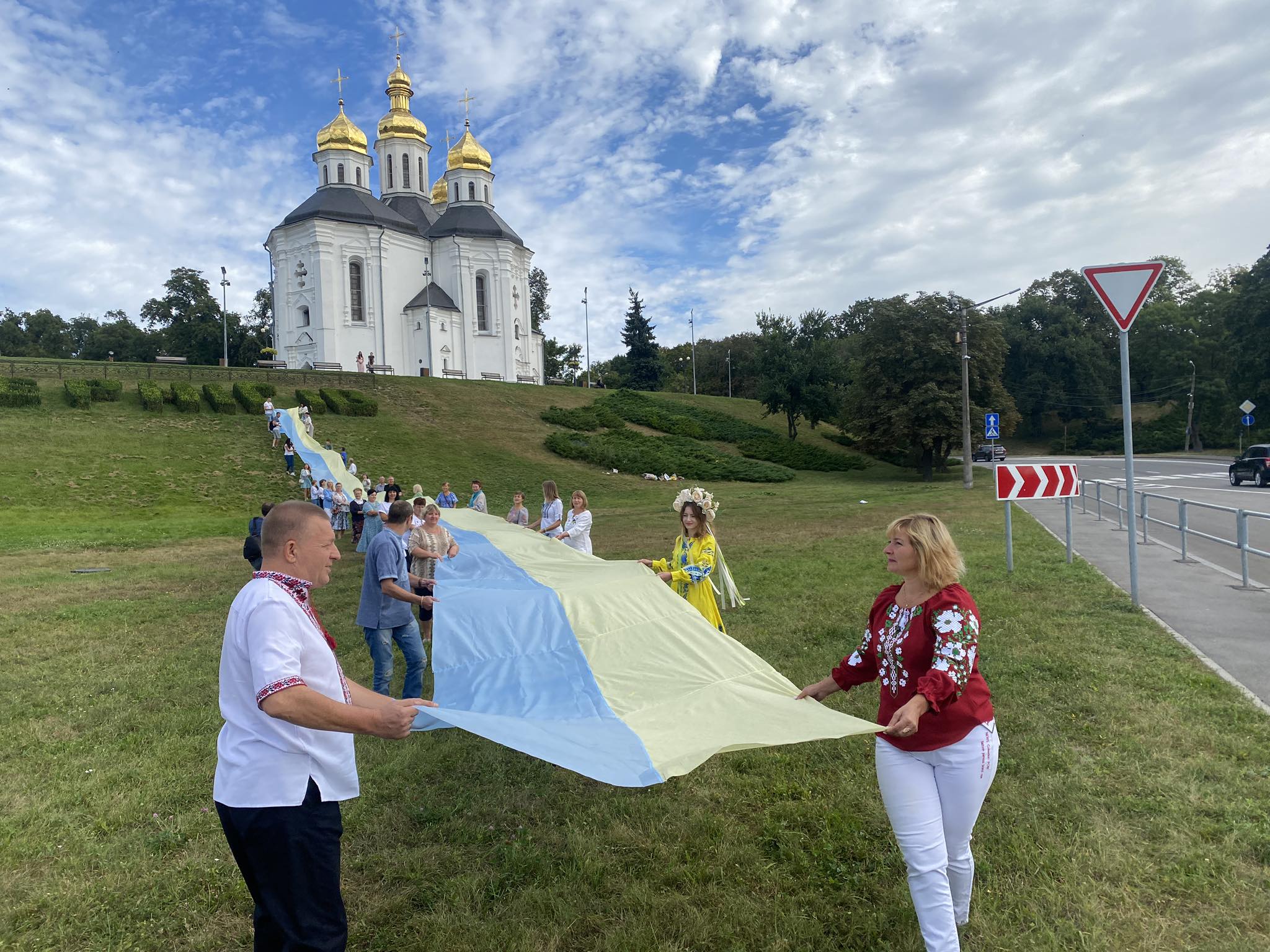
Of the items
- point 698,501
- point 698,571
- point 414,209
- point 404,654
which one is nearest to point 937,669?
point 698,571

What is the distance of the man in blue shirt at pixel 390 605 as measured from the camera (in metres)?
6.39

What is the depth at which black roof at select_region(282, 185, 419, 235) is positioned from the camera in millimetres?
57531

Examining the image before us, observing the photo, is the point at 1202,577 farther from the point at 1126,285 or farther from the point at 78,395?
the point at 78,395

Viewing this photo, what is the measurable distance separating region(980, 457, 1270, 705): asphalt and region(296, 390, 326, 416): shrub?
111 feet

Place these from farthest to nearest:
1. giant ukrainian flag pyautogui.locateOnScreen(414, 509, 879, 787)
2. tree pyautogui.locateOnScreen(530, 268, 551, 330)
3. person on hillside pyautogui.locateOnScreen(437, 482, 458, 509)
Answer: tree pyautogui.locateOnScreen(530, 268, 551, 330), person on hillside pyautogui.locateOnScreen(437, 482, 458, 509), giant ukrainian flag pyautogui.locateOnScreen(414, 509, 879, 787)

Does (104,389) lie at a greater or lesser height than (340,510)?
greater

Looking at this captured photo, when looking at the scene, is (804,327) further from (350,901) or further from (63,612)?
(350,901)

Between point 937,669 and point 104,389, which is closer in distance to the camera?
point 937,669

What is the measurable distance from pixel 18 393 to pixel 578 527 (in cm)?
3634

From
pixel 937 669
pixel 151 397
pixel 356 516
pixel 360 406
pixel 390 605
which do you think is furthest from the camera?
pixel 360 406

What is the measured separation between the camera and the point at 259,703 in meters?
2.46

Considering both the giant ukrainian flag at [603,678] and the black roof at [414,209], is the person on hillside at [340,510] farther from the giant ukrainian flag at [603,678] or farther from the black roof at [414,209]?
the black roof at [414,209]

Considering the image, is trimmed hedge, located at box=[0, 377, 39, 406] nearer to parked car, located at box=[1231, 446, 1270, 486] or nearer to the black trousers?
the black trousers

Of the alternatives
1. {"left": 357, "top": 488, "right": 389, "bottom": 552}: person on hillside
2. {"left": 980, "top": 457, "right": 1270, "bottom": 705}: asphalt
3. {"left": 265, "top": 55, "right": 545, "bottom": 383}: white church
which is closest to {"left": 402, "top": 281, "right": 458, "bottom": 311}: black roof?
{"left": 265, "top": 55, "right": 545, "bottom": 383}: white church
